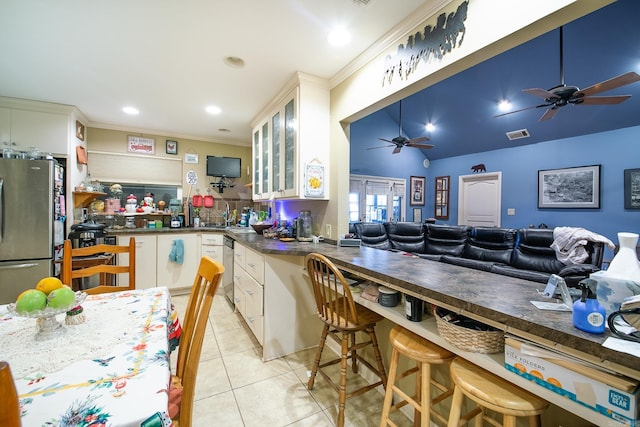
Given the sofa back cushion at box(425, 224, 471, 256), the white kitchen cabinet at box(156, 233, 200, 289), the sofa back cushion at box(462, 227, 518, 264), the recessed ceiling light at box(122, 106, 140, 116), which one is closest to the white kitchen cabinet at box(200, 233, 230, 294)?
the white kitchen cabinet at box(156, 233, 200, 289)

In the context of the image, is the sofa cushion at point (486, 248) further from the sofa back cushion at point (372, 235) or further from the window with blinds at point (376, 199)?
the window with blinds at point (376, 199)

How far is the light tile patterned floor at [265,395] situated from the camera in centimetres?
155

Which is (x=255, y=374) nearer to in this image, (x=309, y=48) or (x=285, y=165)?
(x=285, y=165)

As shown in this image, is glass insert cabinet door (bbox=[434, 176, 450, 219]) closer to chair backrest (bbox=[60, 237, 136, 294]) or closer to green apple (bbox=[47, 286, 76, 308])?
chair backrest (bbox=[60, 237, 136, 294])

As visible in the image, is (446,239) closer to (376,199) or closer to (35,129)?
(376,199)

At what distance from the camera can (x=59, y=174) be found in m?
2.87

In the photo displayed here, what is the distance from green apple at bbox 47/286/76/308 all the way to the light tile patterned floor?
41.9 inches

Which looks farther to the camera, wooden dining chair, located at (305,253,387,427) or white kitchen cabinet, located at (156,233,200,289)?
white kitchen cabinet, located at (156,233,200,289)

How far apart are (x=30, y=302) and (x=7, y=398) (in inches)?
28.9

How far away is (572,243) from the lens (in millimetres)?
3445

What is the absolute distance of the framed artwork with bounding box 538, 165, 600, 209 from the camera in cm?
479

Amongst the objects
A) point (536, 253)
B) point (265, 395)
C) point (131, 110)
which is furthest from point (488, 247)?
point (131, 110)

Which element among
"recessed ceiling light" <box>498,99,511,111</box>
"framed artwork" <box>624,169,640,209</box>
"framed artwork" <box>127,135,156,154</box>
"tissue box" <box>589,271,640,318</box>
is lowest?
"tissue box" <box>589,271,640,318</box>

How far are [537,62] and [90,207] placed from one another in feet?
Result: 22.8
